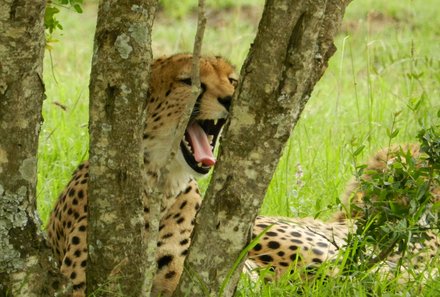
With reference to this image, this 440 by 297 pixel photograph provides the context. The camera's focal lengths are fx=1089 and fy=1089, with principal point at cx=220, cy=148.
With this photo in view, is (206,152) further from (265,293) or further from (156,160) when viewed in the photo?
(265,293)

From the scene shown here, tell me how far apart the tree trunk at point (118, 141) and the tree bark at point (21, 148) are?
0.15m

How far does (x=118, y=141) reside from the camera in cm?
279

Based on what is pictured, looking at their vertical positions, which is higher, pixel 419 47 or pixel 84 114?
pixel 419 47

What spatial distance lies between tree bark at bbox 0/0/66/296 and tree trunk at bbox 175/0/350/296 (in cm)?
41

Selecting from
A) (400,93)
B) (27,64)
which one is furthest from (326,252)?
(400,93)

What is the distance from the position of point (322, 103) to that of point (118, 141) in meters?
3.60

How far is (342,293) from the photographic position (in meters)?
3.29

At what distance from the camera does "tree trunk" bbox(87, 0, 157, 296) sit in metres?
2.75

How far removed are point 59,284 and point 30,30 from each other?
710mm

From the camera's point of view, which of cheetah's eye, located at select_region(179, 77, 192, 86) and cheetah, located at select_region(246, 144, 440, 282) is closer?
cheetah's eye, located at select_region(179, 77, 192, 86)

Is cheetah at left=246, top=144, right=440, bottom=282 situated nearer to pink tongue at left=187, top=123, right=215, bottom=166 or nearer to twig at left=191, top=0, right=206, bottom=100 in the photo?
pink tongue at left=187, top=123, right=215, bottom=166

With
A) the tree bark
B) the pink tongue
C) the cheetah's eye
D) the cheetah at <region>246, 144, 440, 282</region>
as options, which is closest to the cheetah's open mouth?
the pink tongue

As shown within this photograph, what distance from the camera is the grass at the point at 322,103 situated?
441cm

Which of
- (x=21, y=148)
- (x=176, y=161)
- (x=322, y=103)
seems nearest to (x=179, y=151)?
(x=176, y=161)
